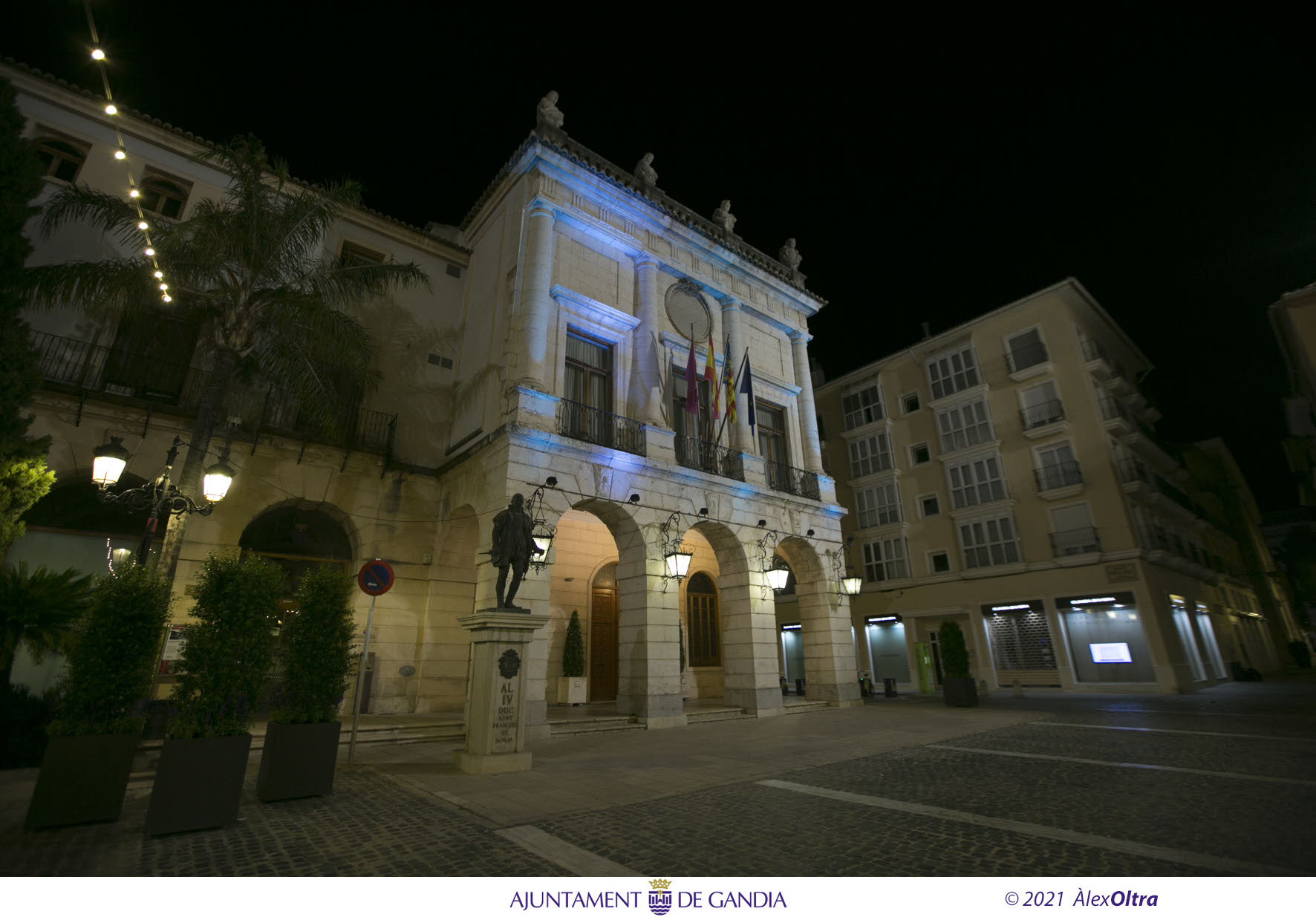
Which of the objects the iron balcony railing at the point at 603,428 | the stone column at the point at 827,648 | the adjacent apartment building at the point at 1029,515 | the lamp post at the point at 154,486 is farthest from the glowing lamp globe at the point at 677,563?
the adjacent apartment building at the point at 1029,515

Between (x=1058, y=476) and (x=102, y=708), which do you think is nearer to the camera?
(x=102, y=708)

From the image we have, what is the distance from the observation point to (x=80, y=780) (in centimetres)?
484

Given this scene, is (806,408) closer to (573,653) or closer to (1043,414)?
(573,653)

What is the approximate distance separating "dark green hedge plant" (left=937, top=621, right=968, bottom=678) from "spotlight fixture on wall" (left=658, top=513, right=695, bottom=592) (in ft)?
27.0

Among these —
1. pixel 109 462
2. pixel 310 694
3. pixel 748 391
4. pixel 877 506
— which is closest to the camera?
pixel 310 694

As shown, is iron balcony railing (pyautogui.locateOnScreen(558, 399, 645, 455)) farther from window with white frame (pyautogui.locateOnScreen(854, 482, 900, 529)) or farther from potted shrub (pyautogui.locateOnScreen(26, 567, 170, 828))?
window with white frame (pyautogui.locateOnScreen(854, 482, 900, 529))

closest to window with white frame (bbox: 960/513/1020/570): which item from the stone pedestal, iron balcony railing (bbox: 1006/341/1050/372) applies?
iron balcony railing (bbox: 1006/341/1050/372)

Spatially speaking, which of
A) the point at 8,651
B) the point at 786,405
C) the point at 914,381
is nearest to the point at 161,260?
the point at 8,651

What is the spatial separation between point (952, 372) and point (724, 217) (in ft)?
46.6

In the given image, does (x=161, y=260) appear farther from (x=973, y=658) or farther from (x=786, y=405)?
(x=973, y=658)
